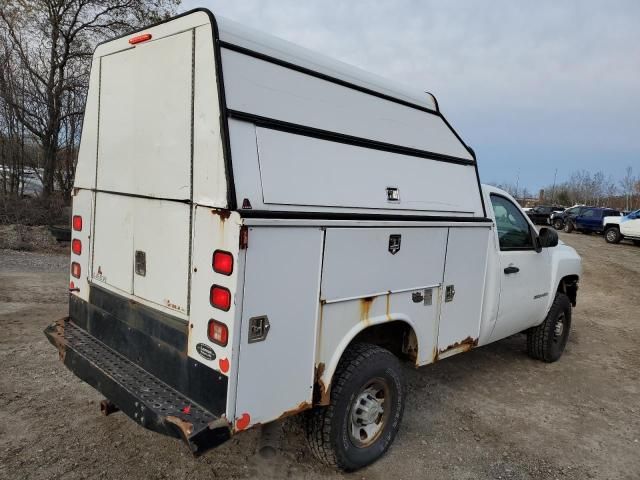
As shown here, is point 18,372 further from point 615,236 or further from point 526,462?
point 615,236

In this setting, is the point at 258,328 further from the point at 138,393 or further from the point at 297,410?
the point at 138,393

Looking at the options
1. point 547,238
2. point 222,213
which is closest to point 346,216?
point 222,213

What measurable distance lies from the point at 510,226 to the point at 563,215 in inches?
1190

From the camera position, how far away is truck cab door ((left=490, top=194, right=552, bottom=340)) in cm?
447

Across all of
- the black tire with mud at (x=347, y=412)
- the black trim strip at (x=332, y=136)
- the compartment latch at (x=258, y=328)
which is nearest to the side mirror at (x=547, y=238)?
the black trim strip at (x=332, y=136)

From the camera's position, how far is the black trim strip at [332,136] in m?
2.59

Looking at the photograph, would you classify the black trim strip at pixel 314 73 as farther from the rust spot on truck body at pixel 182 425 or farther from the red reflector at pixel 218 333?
the rust spot on truck body at pixel 182 425

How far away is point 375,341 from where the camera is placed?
3529 mm

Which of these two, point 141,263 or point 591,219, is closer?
point 141,263

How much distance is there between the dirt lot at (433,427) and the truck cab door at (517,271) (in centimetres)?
74

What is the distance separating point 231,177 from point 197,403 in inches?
48.6

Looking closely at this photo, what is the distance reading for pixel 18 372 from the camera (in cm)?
432

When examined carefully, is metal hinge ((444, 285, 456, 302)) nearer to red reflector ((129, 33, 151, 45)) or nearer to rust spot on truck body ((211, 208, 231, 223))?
rust spot on truck body ((211, 208, 231, 223))

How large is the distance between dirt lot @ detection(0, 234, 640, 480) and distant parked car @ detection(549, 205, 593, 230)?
85.1ft
